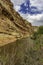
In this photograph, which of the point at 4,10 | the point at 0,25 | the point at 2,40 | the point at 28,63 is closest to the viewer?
the point at 28,63

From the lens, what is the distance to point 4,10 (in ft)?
194

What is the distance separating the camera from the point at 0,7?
187 ft

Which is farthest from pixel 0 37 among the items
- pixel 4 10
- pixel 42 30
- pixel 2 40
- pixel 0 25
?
pixel 42 30

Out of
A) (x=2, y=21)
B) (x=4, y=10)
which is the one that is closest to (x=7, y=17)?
(x=4, y=10)

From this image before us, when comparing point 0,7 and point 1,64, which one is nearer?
point 1,64

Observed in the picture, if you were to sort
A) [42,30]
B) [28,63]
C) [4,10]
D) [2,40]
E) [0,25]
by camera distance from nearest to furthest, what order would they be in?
[28,63] → [2,40] → [0,25] → [4,10] → [42,30]

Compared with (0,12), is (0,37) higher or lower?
lower

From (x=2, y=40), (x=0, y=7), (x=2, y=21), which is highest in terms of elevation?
(x=0, y=7)

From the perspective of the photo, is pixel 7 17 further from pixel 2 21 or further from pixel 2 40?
pixel 2 40

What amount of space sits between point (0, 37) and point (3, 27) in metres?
9.39

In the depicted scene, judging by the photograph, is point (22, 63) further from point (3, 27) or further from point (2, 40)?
point (3, 27)

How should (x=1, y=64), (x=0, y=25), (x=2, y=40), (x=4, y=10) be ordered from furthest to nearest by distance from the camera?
(x=4, y=10) → (x=0, y=25) → (x=2, y=40) → (x=1, y=64)

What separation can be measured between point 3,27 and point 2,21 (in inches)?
117

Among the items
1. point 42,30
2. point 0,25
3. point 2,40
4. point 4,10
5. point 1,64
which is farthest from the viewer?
point 42,30
